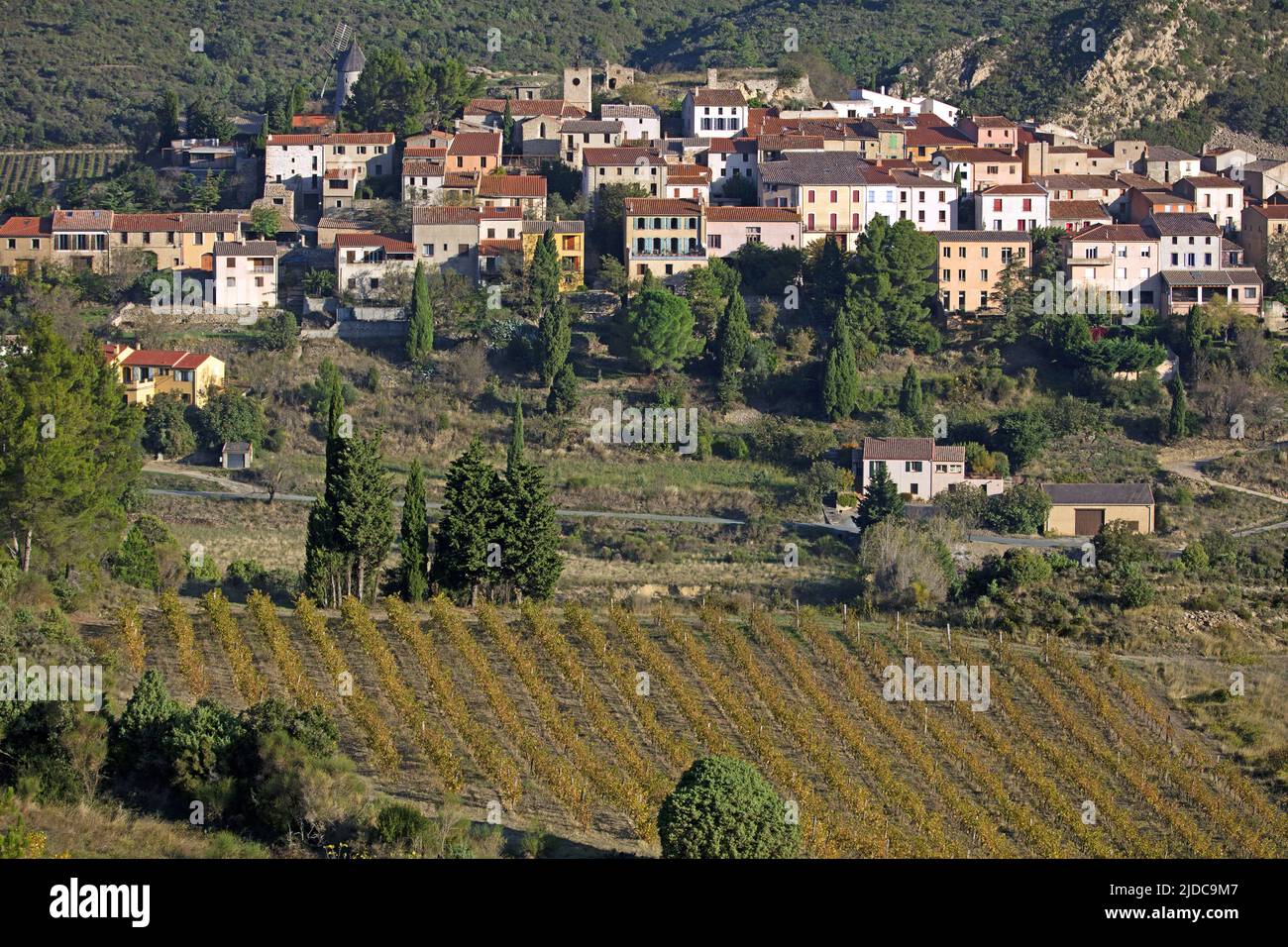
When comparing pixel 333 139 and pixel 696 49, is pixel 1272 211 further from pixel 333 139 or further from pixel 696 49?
pixel 696 49

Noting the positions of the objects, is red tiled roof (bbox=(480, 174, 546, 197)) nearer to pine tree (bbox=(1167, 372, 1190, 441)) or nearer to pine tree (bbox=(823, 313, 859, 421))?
pine tree (bbox=(823, 313, 859, 421))

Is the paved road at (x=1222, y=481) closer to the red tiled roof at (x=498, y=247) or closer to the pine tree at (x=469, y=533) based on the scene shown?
the red tiled roof at (x=498, y=247)

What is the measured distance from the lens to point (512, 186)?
6372cm

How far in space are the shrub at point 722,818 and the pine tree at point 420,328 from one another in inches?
1288

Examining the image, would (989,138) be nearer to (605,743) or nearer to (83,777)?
(605,743)

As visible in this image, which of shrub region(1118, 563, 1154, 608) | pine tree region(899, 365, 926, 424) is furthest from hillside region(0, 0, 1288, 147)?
shrub region(1118, 563, 1154, 608)

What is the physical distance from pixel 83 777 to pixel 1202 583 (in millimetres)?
25729

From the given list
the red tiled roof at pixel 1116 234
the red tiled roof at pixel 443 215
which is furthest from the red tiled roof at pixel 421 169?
the red tiled roof at pixel 1116 234

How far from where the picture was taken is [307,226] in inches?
2530

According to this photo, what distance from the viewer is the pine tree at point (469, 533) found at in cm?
3891

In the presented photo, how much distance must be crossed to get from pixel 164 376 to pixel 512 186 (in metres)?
14.5

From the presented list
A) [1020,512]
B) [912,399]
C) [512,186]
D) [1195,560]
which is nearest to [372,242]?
[512,186]

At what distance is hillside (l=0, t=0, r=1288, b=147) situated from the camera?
8212 cm
